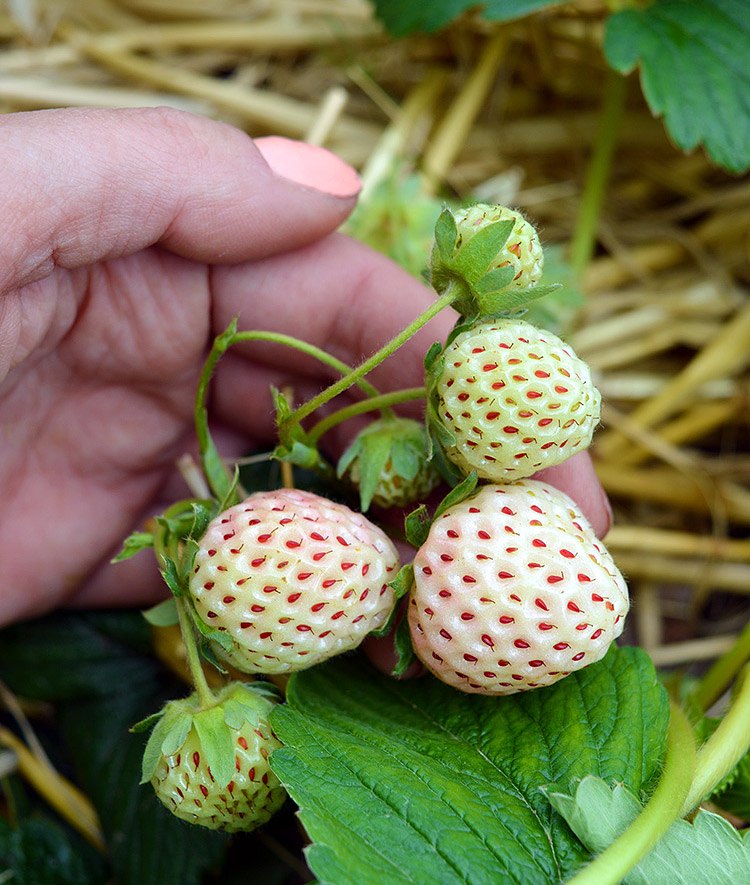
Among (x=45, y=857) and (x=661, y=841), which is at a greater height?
(x=661, y=841)

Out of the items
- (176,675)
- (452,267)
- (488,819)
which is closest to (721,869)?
(488,819)

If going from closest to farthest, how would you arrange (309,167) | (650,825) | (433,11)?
(650,825)
(309,167)
(433,11)

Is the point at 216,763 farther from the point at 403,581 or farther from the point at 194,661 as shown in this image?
the point at 403,581

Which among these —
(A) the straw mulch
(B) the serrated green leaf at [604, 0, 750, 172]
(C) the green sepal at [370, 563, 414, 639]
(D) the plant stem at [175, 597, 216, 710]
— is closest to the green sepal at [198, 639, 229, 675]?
(D) the plant stem at [175, 597, 216, 710]

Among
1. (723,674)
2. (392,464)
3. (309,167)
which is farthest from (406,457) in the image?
(723,674)

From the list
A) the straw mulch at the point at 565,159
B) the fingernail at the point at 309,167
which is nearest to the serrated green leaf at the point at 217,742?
the fingernail at the point at 309,167
